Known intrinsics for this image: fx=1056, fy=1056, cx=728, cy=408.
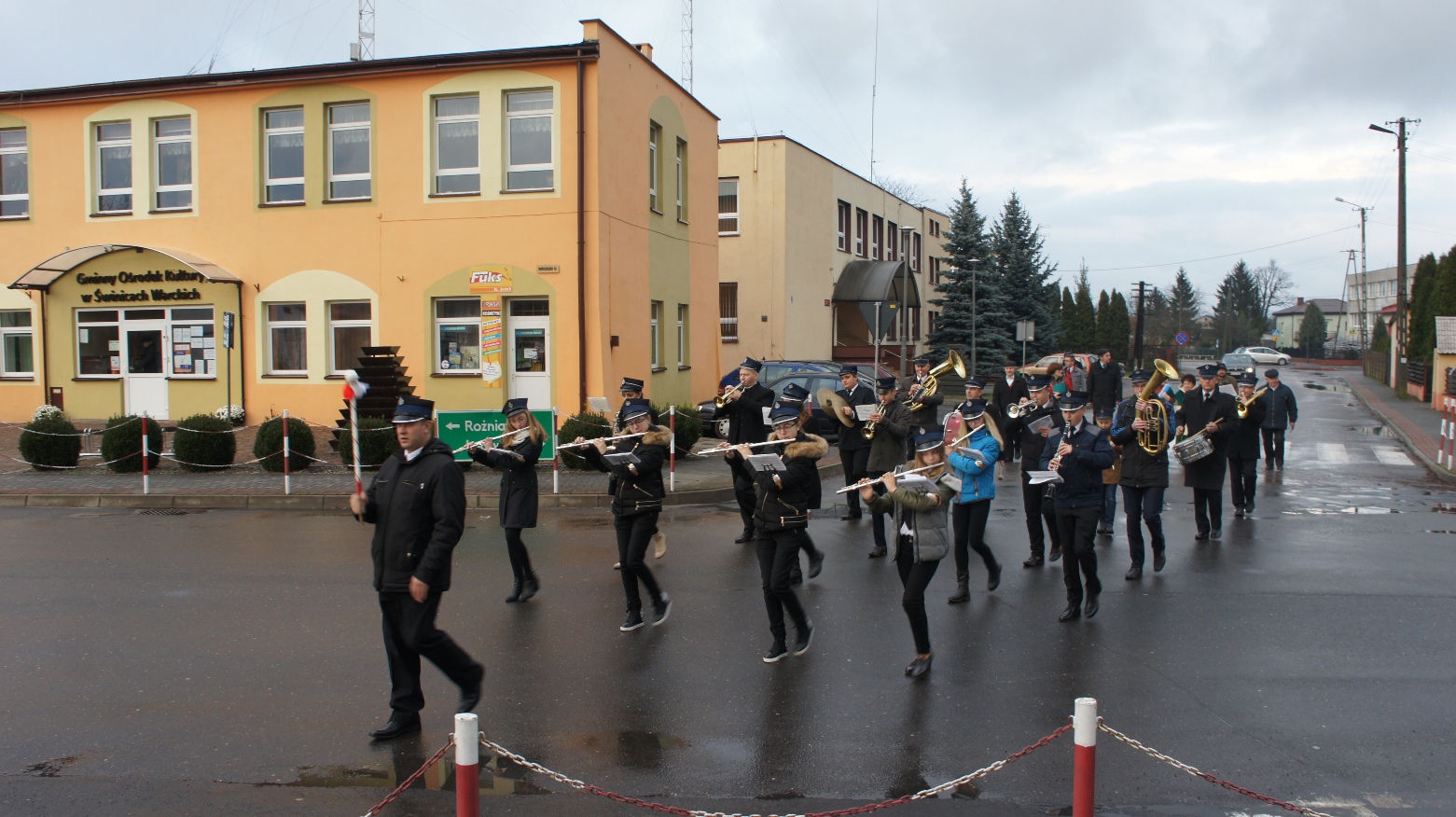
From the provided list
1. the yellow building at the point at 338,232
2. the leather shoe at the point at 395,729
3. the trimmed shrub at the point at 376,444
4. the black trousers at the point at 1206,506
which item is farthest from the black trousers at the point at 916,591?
the yellow building at the point at 338,232

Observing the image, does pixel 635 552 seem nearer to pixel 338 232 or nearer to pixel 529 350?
pixel 529 350

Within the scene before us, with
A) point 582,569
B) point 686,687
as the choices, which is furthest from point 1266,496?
point 686,687

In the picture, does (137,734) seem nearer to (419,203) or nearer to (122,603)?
(122,603)

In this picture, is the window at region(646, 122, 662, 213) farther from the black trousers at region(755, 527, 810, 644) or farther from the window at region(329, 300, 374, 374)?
the black trousers at region(755, 527, 810, 644)

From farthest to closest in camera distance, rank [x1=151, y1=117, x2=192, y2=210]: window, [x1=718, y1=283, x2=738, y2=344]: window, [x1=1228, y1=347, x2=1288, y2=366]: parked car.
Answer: [x1=1228, y1=347, x2=1288, y2=366]: parked car
[x1=718, y1=283, x2=738, y2=344]: window
[x1=151, y1=117, x2=192, y2=210]: window

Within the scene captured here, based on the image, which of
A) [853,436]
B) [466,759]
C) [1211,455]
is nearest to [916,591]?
[466,759]

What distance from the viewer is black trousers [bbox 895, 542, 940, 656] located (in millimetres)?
6770

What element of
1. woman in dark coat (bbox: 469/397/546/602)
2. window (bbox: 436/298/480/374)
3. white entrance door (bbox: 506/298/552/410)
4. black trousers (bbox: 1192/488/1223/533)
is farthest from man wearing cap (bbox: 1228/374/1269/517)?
window (bbox: 436/298/480/374)

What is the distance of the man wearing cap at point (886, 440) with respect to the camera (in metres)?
10.6

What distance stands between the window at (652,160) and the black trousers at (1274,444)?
12.6 metres

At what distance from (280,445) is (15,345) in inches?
422

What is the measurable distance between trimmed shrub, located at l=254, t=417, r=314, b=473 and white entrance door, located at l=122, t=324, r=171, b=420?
6.55 metres

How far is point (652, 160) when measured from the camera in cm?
2294

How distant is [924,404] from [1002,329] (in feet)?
102
